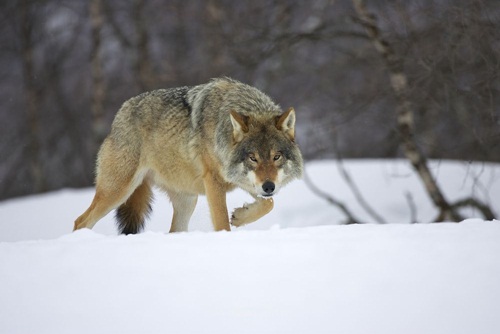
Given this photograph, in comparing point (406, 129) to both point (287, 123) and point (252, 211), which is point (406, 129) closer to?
point (287, 123)

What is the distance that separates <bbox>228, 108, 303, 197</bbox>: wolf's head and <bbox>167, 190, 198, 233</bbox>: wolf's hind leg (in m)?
0.95

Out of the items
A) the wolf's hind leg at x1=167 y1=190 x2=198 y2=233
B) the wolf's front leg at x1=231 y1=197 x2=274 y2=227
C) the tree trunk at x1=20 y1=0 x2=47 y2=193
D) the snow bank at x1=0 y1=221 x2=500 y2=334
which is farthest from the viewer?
the tree trunk at x1=20 y1=0 x2=47 y2=193

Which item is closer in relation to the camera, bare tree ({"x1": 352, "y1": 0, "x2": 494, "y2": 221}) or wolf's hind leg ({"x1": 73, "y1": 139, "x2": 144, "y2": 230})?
wolf's hind leg ({"x1": 73, "y1": 139, "x2": 144, "y2": 230})

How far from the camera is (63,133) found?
19.3 m

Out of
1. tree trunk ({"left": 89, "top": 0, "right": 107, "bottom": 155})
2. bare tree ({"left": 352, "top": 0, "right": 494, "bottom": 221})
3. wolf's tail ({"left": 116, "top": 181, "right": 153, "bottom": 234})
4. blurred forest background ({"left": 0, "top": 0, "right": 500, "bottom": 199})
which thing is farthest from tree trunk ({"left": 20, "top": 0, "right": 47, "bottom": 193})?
bare tree ({"left": 352, "top": 0, "right": 494, "bottom": 221})

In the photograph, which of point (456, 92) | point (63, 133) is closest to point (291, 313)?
point (456, 92)

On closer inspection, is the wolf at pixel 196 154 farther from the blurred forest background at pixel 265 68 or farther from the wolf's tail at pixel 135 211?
the blurred forest background at pixel 265 68

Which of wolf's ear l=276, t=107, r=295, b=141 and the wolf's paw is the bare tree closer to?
wolf's ear l=276, t=107, r=295, b=141

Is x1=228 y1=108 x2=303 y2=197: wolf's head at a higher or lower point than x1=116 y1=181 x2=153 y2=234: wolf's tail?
higher

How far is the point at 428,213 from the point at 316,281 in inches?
261

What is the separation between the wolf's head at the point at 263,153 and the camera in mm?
5480

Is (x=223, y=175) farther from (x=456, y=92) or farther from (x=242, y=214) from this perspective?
(x=456, y=92)

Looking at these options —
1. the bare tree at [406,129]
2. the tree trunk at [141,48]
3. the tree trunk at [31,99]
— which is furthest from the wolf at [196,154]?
the tree trunk at [31,99]

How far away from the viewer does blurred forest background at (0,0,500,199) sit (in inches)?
271
